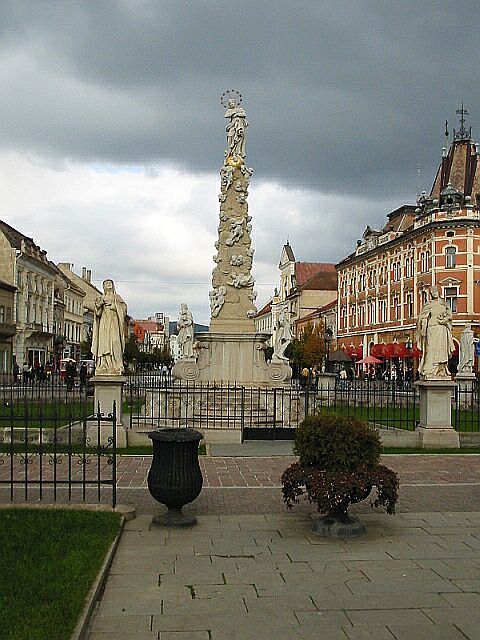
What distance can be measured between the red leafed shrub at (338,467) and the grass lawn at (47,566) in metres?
2.33

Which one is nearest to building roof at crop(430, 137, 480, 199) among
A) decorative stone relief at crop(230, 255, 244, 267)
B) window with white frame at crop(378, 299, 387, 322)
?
window with white frame at crop(378, 299, 387, 322)

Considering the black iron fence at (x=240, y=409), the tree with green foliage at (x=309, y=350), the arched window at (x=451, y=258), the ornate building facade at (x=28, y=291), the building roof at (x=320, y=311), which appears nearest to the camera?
the black iron fence at (x=240, y=409)

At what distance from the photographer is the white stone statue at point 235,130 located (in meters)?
25.4

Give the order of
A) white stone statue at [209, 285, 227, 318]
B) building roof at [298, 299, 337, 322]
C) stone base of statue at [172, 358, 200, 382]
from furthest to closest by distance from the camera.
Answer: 1. building roof at [298, 299, 337, 322]
2. white stone statue at [209, 285, 227, 318]
3. stone base of statue at [172, 358, 200, 382]

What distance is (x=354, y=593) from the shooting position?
21.7 feet

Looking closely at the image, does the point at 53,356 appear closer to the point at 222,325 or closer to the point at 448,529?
the point at 222,325

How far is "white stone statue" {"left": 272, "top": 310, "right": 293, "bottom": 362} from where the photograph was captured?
24422 mm

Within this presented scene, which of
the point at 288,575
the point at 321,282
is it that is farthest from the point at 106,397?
the point at 321,282

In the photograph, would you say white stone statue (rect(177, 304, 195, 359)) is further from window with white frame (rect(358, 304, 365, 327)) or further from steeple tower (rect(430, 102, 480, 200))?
window with white frame (rect(358, 304, 365, 327))

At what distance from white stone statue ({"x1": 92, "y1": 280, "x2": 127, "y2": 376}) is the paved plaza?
6.50 metres

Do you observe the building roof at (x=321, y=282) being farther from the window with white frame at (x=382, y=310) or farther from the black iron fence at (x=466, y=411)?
the black iron fence at (x=466, y=411)

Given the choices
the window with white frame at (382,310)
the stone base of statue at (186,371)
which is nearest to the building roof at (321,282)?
the window with white frame at (382,310)

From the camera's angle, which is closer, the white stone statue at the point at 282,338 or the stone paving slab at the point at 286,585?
the stone paving slab at the point at 286,585

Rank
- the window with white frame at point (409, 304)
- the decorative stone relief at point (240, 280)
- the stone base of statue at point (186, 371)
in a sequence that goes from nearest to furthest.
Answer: the stone base of statue at point (186, 371) → the decorative stone relief at point (240, 280) → the window with white frame at point (409, 304)
